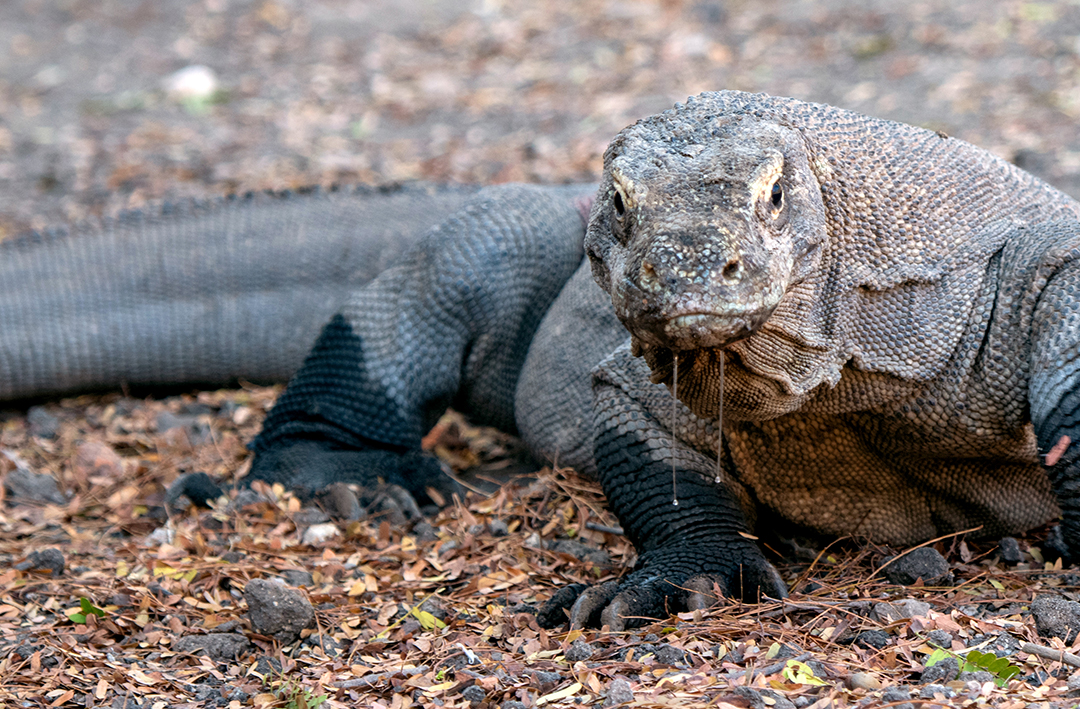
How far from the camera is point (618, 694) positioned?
2.79m

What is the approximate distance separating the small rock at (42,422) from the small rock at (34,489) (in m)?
0.75

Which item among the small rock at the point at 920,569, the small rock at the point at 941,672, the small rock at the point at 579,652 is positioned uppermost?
the small rock at the point at 941,672

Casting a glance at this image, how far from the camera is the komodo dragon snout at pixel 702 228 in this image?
2504 millimetres

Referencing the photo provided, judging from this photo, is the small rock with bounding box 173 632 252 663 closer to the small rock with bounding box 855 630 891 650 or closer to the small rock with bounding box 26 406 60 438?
the small rock with bounding box 855 630 891 650

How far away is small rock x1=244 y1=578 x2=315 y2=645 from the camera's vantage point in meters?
3.63

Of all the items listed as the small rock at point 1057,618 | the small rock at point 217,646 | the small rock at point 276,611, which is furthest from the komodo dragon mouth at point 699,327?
the small rock at point 217,646

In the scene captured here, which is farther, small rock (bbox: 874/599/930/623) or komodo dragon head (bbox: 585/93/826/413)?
small rock (bbox: 874/599/930/623)

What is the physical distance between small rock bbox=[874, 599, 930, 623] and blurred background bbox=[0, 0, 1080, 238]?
13.4 feet

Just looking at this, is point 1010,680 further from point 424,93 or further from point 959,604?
point 424,93

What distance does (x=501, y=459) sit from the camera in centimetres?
562

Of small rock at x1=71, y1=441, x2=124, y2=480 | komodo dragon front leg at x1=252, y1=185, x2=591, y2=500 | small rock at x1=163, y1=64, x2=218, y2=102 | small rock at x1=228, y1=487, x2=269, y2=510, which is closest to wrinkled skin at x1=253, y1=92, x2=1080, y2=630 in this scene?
komodo dragon front leg at x1=252, y1=185, x2=591, y2=500

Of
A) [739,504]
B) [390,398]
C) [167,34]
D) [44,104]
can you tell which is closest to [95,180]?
[44,104]

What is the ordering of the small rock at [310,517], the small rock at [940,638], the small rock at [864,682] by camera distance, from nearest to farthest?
the small rock at [864,682]
the small rock at [940,638]
the small rock at [310,517]

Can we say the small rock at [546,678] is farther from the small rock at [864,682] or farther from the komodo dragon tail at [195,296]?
the komodo dragon tail at [195,296]
